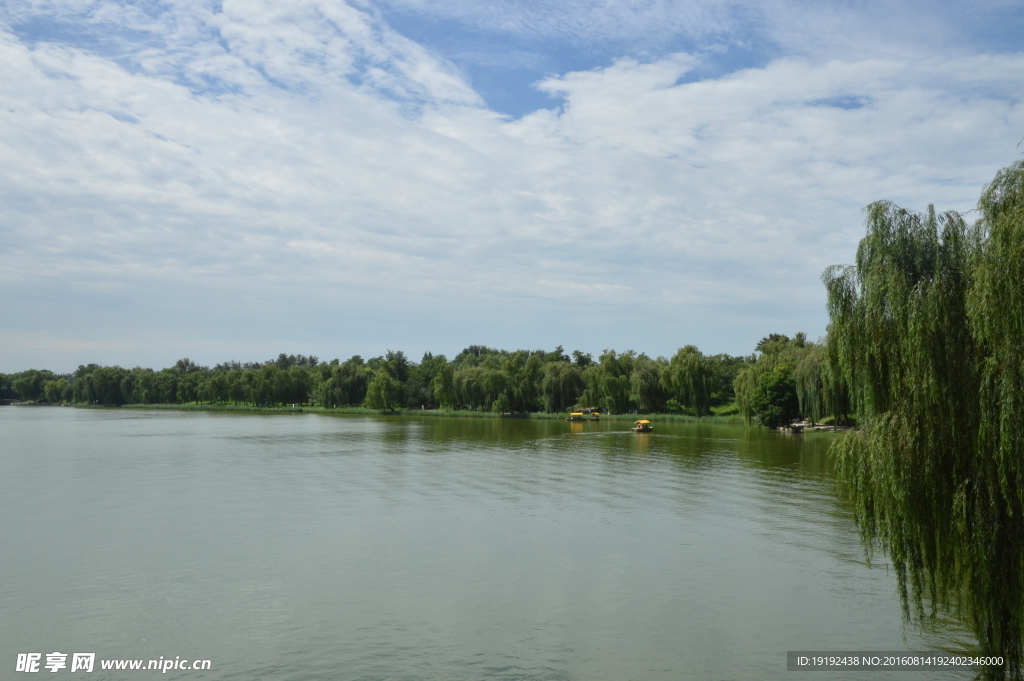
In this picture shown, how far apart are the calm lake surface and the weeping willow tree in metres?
3.09

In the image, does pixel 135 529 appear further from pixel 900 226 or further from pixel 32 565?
pixel 900 226

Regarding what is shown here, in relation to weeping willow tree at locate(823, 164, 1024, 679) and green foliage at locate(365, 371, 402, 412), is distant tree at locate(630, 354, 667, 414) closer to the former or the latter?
green foliage at locate(365, 371, 402, 412)

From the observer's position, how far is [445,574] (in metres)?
18.3

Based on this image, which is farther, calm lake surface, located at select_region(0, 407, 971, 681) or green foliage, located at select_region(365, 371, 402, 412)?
green foliage, located at select_region(365, 371, 402, 412)

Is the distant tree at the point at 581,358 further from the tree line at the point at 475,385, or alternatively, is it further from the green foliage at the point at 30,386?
the green foliage at the point at 30,386

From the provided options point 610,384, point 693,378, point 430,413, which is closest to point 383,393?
point 430,413

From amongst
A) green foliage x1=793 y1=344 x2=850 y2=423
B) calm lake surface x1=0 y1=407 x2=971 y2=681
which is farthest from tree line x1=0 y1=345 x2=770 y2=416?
calm lake surface x1=0 y1=407 x2=971 y2=681

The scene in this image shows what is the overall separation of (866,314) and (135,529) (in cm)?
2297

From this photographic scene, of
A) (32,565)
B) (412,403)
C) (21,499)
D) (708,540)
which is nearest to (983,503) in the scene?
(708,540)

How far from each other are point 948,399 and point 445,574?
12.7 meters

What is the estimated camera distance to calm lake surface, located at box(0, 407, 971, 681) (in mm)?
13297

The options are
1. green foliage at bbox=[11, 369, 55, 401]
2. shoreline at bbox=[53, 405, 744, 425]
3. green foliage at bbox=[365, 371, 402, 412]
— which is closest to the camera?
shoreline at bbox=[53, 405, 744, 425]

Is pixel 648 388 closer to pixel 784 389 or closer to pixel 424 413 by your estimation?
pixel 784 389

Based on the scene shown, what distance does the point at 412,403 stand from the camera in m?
124
